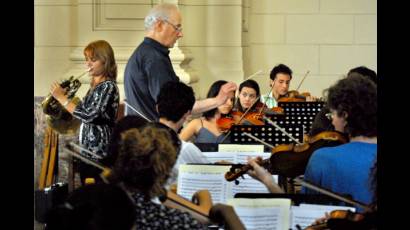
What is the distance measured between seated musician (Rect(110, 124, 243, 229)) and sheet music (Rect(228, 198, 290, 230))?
0.41 meters

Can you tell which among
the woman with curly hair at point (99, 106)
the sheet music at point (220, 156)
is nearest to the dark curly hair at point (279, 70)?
the woman with curly hair at point (99, 106)

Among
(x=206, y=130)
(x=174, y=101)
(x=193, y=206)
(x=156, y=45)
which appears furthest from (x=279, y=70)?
(x=193, y=206)

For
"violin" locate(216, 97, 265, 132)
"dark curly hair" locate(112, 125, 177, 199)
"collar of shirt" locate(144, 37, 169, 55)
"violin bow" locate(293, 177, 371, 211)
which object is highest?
"collar of shirt" locate(144, 37, 169, 55)

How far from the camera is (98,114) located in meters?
6.84

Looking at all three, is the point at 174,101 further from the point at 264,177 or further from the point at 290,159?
the point at 264,177

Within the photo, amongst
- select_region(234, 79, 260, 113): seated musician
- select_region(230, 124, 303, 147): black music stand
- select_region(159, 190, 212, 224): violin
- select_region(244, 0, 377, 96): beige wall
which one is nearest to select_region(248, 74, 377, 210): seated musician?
select_region(159, 190, 212, 224): violin

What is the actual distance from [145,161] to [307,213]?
79cm

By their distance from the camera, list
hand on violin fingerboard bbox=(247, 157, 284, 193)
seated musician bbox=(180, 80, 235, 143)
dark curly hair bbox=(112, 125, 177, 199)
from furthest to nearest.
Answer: seated musician bbox=(180, 80, 235, 143) < hand on violin fingerboard bbox=(247, 157, 284, 193) < dark curly hair bbox=(112, 125, 177, 199)

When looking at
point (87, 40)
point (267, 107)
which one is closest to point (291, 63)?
point (267, 107)

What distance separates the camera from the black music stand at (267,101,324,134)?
7.82 metres

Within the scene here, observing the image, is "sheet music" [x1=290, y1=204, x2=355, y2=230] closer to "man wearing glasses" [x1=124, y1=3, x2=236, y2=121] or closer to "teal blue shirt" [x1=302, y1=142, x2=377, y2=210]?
"teal blue shirt" [x1=302, y1=142, x2=377, y2=210]

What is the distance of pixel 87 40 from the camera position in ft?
30.2
